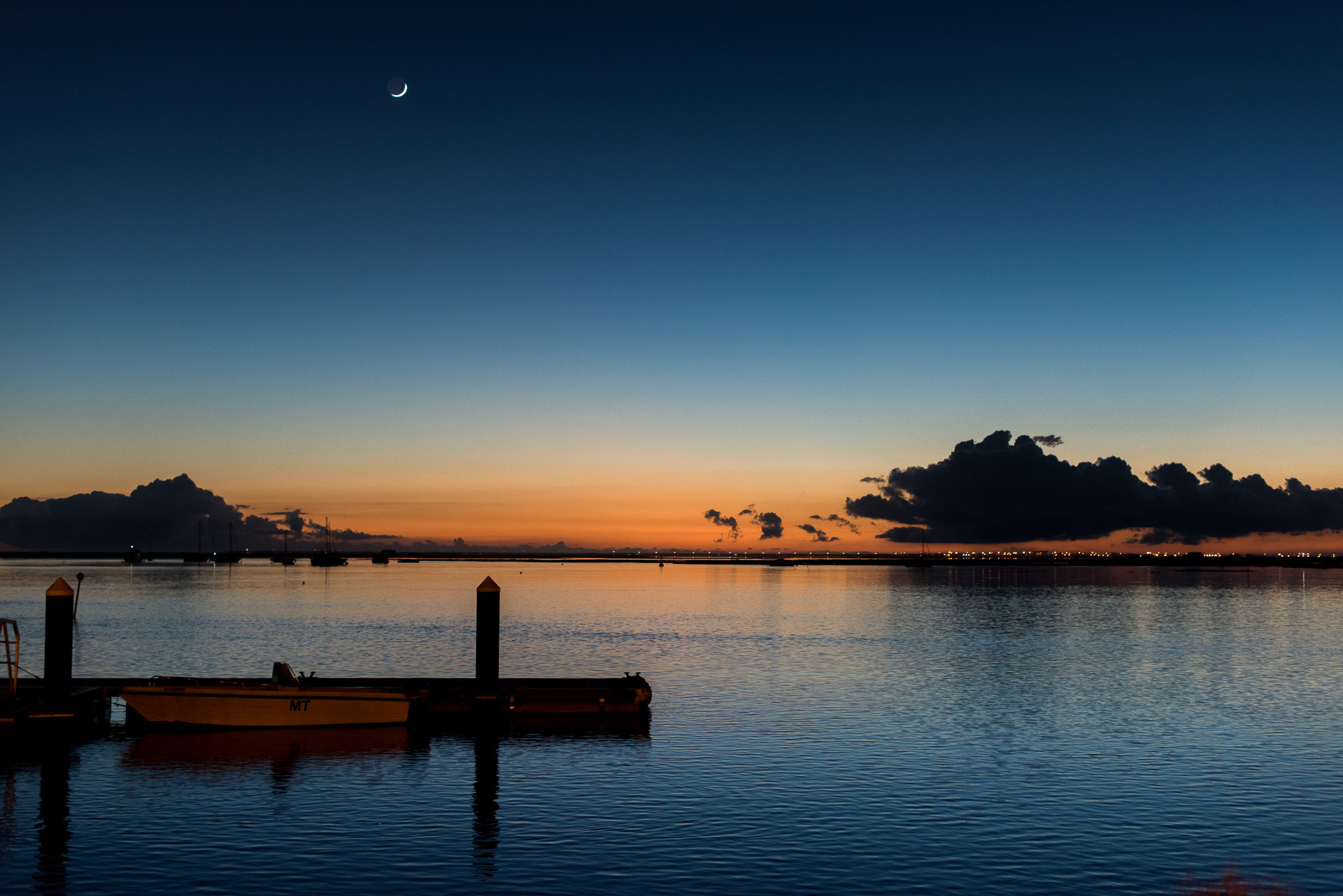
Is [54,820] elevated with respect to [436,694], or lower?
lower

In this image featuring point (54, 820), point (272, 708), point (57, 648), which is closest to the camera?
point (54, 820)

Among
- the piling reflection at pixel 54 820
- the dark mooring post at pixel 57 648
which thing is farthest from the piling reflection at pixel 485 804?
the dark mooring post at pixel 57 648

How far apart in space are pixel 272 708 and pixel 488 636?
841 cm

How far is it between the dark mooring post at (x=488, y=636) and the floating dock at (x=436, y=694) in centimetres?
3

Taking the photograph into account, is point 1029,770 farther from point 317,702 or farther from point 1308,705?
point 317,702

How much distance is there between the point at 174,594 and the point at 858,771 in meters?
148

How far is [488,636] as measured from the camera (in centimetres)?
4003

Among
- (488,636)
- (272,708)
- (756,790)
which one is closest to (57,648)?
(272,708)

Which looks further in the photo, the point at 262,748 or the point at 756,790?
the point at 262,748

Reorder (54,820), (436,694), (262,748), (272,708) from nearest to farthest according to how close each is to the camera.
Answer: (54,820) → (262,748) → (272,708) → (436,694)

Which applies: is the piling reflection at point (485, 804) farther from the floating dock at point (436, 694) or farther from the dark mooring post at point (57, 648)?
the dark mooring post at point (57, 648)

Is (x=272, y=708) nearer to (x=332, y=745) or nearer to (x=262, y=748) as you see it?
(x=262, y=748)

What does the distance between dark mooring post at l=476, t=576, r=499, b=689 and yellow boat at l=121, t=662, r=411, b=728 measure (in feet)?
9.96

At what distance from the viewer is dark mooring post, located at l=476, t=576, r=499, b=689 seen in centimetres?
3950
